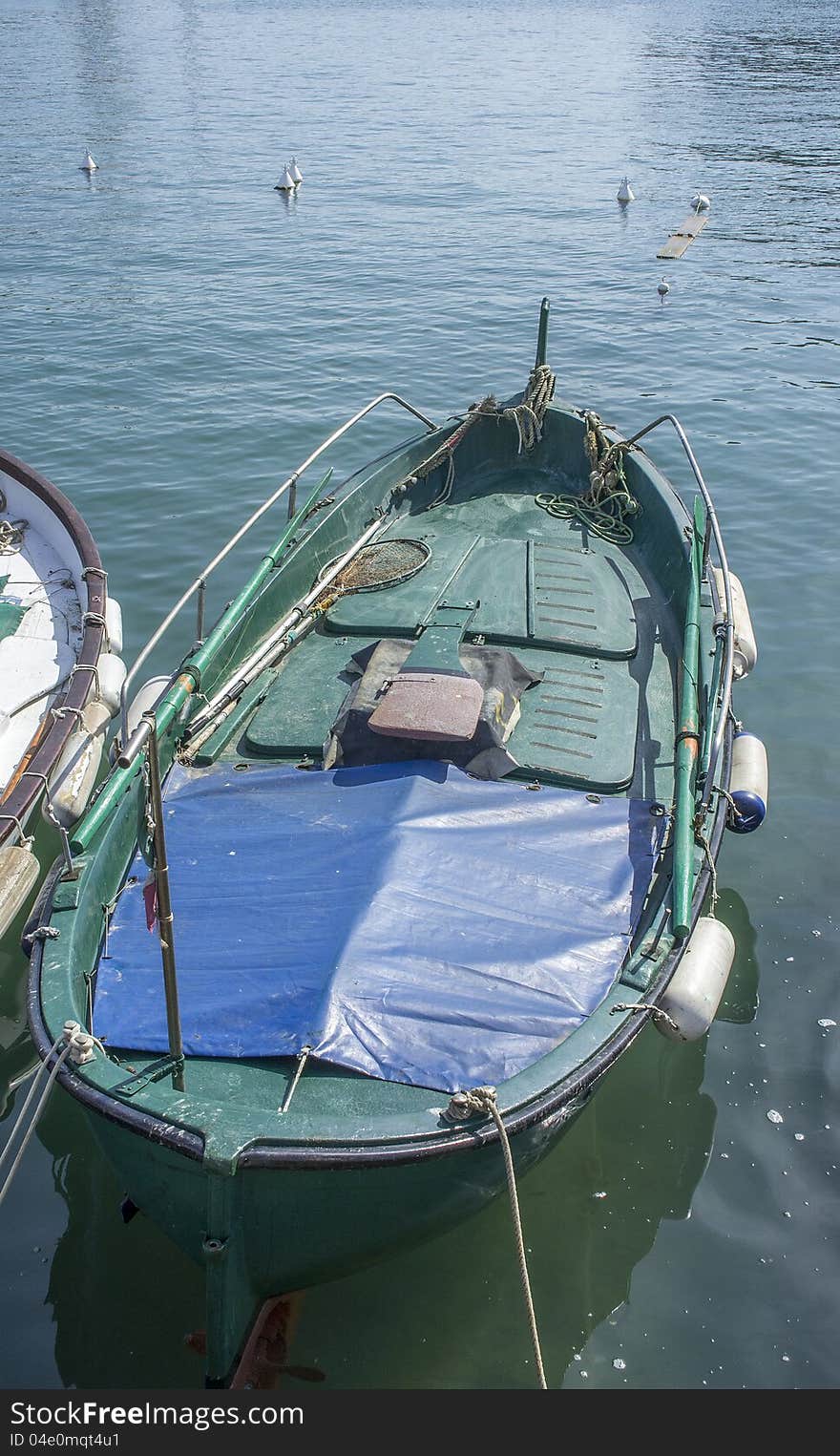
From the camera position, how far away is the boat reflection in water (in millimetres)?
6645

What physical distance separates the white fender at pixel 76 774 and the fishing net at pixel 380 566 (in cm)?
287

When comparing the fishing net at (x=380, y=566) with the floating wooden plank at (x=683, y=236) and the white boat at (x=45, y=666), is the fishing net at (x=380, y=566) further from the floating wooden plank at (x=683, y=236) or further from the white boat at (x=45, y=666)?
the floating wooden plank at (x=683, y=236)

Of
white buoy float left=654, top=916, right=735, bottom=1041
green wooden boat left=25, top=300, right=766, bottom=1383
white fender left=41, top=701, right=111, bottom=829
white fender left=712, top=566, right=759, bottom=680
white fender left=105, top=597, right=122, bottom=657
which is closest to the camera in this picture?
green wooden boat left=25, top=300, right=766, bottom=1383

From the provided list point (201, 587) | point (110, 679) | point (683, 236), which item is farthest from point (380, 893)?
point (683, 236)

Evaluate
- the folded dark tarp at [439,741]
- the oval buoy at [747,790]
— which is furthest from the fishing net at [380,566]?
the oval buoy at [747,790]

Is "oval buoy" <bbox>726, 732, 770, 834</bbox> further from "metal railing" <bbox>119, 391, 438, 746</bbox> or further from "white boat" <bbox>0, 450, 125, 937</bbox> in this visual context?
"white boat" <bbox>0, 450, 125, 937</bbox>

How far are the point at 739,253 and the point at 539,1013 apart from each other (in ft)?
93.3

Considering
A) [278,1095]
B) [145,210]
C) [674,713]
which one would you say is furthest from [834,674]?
[145,210]

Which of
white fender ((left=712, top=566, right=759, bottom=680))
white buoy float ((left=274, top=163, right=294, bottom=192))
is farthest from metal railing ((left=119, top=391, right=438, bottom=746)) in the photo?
white buoy float ((left=274, top=163, right=294, bottom=192))

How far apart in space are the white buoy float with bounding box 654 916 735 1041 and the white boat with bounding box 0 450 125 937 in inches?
175

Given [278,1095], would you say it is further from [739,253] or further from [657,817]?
[739,253]

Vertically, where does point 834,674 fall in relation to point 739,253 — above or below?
below

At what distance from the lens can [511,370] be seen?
22.3 m

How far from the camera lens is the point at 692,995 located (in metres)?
7.18
